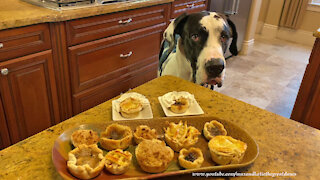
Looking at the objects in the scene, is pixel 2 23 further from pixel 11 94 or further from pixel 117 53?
pixel 117 53

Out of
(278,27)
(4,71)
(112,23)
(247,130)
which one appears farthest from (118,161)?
(278,27)

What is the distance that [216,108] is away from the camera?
3.66ft

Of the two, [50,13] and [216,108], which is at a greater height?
[50,13]

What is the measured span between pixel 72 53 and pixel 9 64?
429 millimetres

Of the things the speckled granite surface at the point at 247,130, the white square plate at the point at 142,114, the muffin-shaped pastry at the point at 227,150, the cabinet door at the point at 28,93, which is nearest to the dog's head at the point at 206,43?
the speckled granite surface at the point at 247,130

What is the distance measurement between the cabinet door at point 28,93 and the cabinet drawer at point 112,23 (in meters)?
0.24

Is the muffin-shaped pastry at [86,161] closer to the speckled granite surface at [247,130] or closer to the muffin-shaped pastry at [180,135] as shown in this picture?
the speckled granite surface at [247,130]

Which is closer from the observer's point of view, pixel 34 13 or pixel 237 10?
pixel 34 13

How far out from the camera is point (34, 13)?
1.71 m

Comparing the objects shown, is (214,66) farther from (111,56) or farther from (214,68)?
→ (111,56)

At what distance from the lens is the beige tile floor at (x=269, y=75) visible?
3.05 metres

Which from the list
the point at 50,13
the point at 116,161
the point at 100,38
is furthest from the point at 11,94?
the point at 116,161

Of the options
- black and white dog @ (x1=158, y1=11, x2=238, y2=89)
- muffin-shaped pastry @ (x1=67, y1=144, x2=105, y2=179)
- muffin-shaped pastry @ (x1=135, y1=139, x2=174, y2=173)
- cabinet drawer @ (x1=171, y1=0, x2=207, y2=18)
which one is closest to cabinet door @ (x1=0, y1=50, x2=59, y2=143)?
black and white dog @ (x1=158, y1=11, x2=238, y2=89)

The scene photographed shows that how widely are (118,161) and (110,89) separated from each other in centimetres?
166
